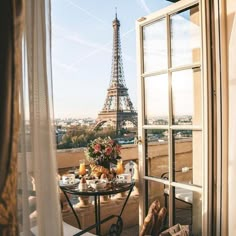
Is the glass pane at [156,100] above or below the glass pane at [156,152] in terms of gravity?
above

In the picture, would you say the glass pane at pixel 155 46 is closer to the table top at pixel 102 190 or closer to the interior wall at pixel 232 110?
the interior wall at pixel 232 110

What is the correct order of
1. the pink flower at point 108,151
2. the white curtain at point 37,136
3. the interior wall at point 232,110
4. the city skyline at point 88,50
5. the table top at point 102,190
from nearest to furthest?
the white curtain at point 37,136 < the interior wall at point 232,110 < the table top at point 102,190 < the pink flower at point 108,151 < the city skyline at point 88,50

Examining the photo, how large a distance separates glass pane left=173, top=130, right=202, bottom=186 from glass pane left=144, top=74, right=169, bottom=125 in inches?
7.7

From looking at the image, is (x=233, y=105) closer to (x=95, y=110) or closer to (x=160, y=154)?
(x=160, y=154)

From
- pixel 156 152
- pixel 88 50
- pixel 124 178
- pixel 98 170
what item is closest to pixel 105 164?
pixel 98 170

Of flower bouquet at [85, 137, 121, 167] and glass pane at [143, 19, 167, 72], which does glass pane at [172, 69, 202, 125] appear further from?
flower bouquet at [85, 137, 121, 167]

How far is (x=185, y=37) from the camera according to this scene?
2076 millimetres

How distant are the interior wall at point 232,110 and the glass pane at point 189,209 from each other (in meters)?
0.29

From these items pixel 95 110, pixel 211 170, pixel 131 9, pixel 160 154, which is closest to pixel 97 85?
pixel 95 110

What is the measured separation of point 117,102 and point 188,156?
2936mm

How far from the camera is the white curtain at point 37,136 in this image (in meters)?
1.00

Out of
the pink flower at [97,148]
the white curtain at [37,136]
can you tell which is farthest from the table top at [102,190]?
the white curtain at [37,136]

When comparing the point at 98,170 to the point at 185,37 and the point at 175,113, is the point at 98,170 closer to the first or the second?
the point at 175,113

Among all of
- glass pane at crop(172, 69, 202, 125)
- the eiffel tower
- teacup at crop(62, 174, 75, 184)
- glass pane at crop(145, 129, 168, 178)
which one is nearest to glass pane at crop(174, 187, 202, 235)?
glass pane at crop(145, 129, 168, 178)
